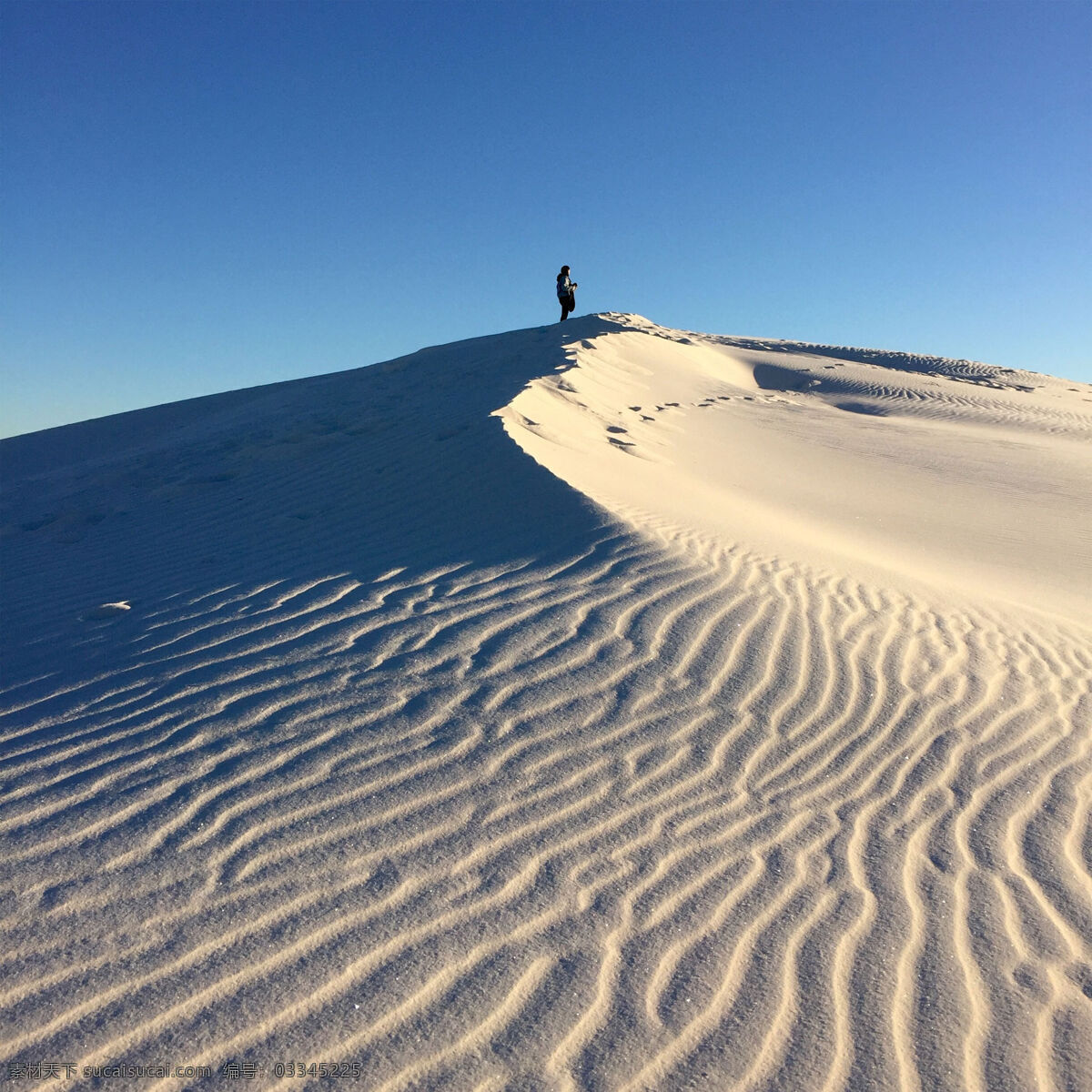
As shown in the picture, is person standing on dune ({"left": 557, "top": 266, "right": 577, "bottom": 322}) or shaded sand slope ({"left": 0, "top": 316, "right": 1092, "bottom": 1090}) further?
person standing on dune ({"left": 557, "top": 266, "right": 577, "bottom": 322})

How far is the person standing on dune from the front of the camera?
55.9 ft

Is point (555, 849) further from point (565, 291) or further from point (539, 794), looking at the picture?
point (565, 291)

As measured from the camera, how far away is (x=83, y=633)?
541cm

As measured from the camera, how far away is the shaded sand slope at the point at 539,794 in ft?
8.64

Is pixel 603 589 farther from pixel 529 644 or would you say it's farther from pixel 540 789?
pixel 540 789

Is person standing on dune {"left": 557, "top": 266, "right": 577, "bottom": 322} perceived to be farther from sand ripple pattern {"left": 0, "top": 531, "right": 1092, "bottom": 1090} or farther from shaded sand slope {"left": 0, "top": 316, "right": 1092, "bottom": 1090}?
sand ripple pattern {"left": 0, "top": 531, "right": 1092, "bottom": 1090}

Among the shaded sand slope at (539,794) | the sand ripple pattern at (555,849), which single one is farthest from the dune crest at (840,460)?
the sand ripple pattern at (555,849)

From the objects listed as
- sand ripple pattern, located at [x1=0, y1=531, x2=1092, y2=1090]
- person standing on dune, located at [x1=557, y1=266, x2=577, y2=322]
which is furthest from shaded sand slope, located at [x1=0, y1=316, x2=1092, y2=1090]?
person standing on dune, located at [x1=557, y1=266, x2=577, y2=322]

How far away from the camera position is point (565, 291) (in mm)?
17500

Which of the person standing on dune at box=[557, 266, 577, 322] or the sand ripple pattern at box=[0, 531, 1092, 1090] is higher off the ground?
the person standing on dune at box=[557, 266, 577, 322]

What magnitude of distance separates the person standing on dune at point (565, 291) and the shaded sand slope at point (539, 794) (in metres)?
9.61

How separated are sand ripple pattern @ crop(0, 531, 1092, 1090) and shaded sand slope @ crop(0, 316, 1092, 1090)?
0.01 meters

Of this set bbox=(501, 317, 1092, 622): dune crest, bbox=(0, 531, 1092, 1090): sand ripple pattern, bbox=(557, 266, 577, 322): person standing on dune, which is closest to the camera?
bbox=(0, 531, 1092, 1090): sand ripple pattern

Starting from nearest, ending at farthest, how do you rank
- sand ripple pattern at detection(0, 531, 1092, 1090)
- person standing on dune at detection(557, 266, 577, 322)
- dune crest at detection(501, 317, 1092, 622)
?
sand ripple pattern at detection(0, 531, 1092, 1090) < dune crest at detection(501, 317, 1092, 622) < person standing on dune at detection(557, 266, 577, 322)
